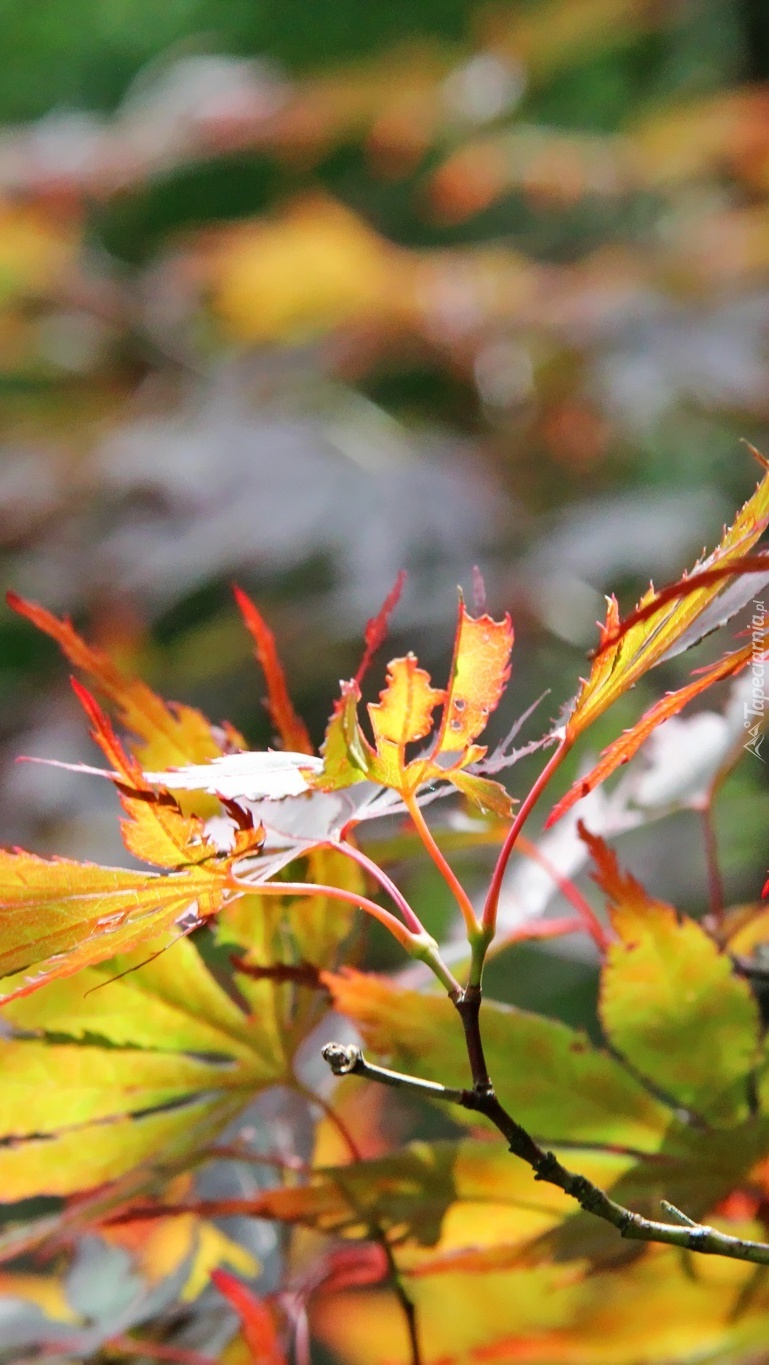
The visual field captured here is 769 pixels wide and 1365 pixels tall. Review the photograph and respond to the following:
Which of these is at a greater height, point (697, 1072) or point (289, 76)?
point (289, 76)

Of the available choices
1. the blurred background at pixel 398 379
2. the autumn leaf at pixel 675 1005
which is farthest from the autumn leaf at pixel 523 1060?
the blurred background at pixel 398 379

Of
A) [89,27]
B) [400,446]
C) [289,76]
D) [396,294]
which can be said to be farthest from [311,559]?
[89,27]

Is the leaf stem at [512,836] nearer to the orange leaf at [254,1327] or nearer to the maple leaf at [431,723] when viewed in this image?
the maple leaf at [431,723]

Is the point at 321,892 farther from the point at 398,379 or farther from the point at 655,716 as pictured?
the point at 398,379

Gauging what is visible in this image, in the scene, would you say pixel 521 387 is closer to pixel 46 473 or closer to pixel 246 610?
pixel 46 473

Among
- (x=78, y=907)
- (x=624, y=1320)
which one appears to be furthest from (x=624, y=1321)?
(x=78, y=907)

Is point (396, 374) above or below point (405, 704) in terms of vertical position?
below

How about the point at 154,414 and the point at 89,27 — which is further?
the point at 89,27

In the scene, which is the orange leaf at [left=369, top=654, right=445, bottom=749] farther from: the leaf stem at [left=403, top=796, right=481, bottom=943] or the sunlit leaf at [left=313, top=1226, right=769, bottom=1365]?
the sunlit leaf at [left=313, top=1226, right=769, bottom=1365]
